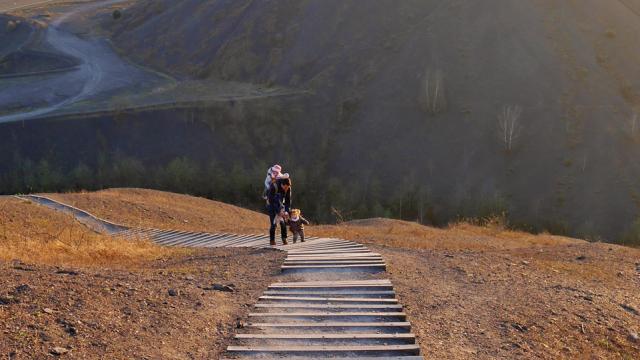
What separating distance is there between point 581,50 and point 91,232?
3172 centimetres

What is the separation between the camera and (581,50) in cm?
4022

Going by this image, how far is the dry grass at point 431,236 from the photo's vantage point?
57.8 ft

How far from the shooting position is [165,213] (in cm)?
2262

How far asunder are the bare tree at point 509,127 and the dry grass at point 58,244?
22.7m

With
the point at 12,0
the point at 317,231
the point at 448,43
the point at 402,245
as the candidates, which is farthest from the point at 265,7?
the point at 12,0

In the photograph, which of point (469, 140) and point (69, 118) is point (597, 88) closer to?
point (469, 140)

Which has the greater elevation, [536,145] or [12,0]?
[12,0]

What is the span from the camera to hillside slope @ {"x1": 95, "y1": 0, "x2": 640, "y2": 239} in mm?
32500

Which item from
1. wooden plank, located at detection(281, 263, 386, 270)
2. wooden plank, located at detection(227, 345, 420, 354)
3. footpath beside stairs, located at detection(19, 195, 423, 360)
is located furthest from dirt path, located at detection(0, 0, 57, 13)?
wooden plank, located at detection(227, 345, 420, 354)

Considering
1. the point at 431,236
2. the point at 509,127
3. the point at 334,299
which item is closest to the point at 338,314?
the point at 334,299

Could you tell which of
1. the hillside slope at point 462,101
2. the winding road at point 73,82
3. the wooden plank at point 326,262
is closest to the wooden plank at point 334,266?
the wooden plank at point 326,262

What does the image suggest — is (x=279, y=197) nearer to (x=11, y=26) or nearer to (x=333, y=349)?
(x=333, y=349)

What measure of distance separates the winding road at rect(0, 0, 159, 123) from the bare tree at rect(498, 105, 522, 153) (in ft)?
89.2

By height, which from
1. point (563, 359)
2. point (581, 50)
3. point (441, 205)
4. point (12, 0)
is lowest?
point (441, 205)
